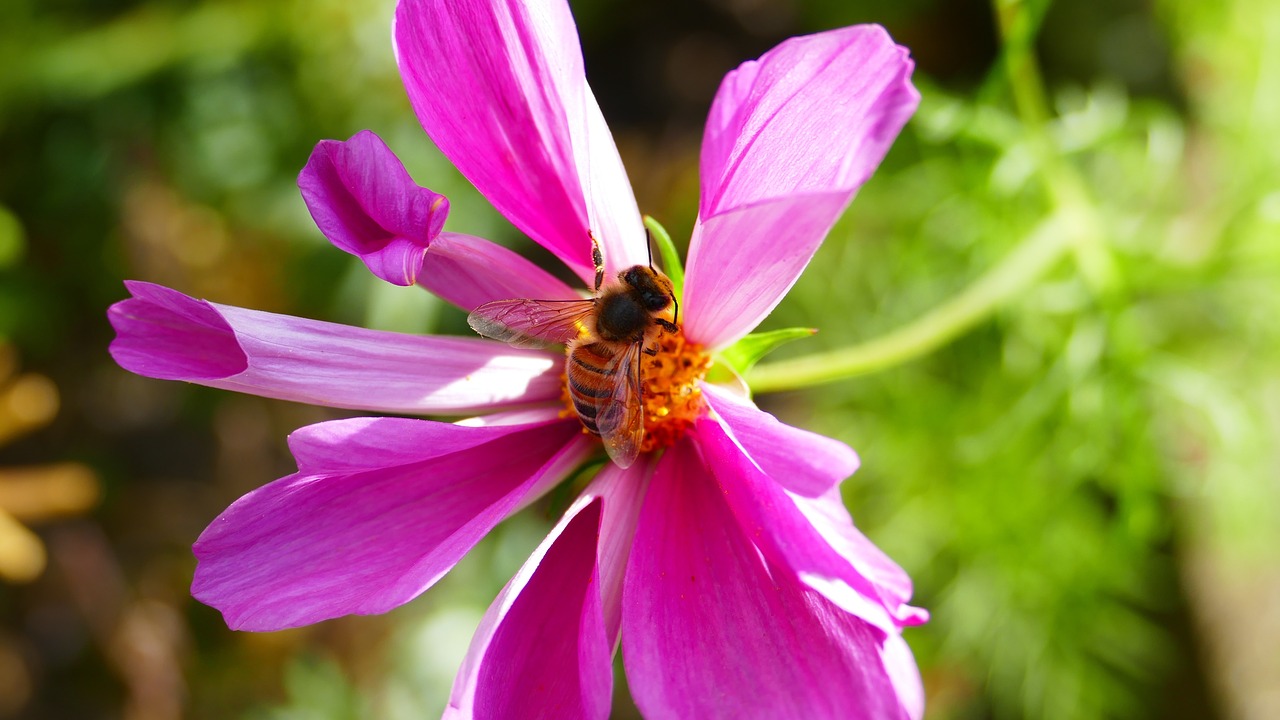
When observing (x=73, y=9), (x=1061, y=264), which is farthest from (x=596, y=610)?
(x=73, y=9)

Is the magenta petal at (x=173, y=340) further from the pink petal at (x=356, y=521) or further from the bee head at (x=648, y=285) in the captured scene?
the bee head at (x=648, y=285)

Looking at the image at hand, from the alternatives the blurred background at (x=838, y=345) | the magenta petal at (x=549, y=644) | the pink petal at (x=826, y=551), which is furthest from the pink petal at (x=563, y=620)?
the blurred background at (x=838, y=345)

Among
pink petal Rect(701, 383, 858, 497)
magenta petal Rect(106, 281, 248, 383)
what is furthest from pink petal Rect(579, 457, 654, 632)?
magenta petal Rect(106, 281, 248, 383)

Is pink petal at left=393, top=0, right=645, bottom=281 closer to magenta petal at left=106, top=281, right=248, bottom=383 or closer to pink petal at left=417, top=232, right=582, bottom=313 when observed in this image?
pink petal at left=417, top=232, right=582, bottom=313

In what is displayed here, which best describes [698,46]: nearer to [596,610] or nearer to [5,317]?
[5,317]

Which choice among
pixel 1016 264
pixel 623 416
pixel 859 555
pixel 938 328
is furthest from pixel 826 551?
pixel 1016 264

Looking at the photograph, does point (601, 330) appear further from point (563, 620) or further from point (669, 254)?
point (563, 620)
